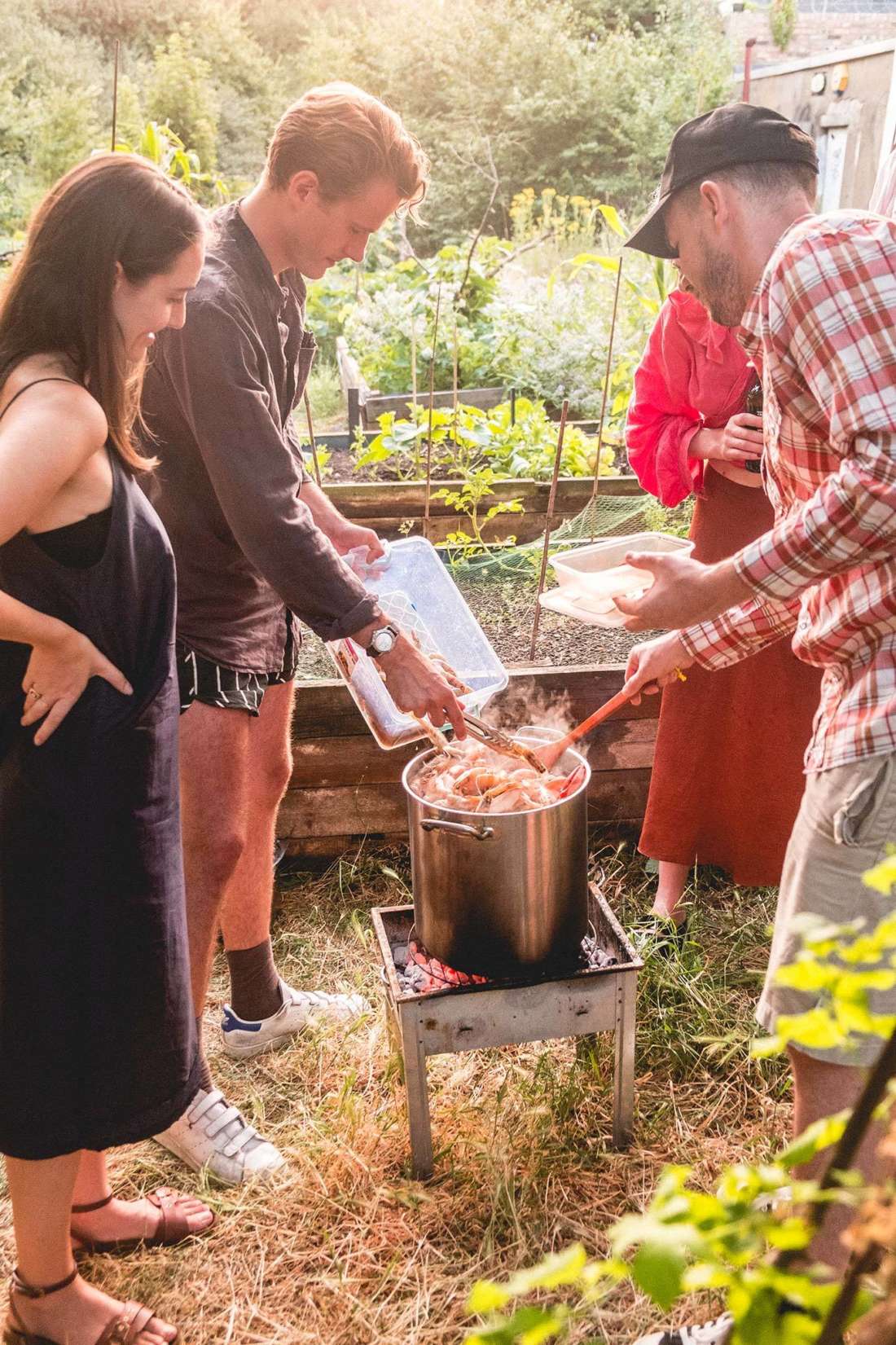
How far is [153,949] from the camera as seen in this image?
199 centimetres

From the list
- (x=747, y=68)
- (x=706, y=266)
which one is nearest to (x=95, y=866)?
(x=706, y=266)

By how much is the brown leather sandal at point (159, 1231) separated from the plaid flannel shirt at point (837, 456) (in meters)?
1.84

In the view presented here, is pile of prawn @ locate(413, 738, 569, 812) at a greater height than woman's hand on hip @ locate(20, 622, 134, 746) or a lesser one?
lesser

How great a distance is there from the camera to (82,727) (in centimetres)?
184

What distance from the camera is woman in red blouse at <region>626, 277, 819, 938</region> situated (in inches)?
118

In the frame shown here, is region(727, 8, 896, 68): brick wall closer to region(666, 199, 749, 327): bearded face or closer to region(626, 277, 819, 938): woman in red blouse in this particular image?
region(626, 277, 819, 938): woman in red blouse

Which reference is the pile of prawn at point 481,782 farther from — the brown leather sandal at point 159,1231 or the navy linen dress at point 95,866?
the brown leather sandal at point 159,1231

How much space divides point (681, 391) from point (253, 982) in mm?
2187

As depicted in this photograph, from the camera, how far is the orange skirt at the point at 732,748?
3086mm

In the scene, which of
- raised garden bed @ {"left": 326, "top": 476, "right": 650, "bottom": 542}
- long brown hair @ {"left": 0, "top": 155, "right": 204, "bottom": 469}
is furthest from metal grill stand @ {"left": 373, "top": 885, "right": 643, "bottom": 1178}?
raised garden bed @ {"left": 326, "top": 476, "right": 650, "bottom": 542}

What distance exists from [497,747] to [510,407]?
4.45 meters

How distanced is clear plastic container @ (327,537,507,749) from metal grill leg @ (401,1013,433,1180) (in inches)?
33.0

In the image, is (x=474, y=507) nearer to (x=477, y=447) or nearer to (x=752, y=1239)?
(x=477, y=447)

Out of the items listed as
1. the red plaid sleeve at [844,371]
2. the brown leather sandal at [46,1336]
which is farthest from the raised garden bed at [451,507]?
the brown leather sandal at [46,1336]
